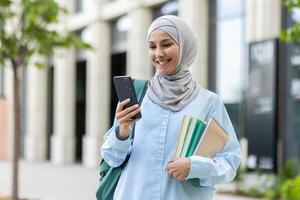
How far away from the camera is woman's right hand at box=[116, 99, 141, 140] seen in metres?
2.32

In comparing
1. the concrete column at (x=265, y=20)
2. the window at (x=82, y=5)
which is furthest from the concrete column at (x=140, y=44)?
the concrete column at (x=265, y=20)

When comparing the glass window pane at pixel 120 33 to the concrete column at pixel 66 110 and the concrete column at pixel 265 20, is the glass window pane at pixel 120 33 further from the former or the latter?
the concrete column at pixel 265 20

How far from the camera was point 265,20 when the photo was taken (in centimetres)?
1312

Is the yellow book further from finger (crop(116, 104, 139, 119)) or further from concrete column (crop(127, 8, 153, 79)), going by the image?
concrete column (crop(127, 8, 153, 79))

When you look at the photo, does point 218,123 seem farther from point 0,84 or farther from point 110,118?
point 0,84

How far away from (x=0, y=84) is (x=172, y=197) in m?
26.6

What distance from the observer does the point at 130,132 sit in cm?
241

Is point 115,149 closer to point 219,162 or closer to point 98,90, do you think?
point 219,162

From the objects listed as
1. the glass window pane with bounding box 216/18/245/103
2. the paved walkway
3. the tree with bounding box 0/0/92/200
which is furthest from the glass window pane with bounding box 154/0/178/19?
the tree with bounding box 0/0/92/200

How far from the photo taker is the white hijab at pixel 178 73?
2.37 meters

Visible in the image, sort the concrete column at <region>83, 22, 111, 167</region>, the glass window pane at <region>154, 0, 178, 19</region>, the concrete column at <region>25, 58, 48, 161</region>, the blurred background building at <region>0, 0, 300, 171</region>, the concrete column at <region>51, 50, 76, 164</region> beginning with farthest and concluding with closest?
the concrete column at <region>25, 58, 48, 161</region> → the concrete column at <region>51, 50, 76, 164</region> → the concrete column at <region>83, 22, 111, 167</region> → the glass window pane at <region>154, 0, 178, 19</region> → the blurred background building at <region>0, 0, 300, 171</region>

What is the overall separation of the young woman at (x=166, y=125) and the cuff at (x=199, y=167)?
0.02m

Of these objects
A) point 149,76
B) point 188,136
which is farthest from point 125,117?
point 149,76

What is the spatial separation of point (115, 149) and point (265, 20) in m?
11.2
